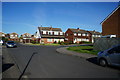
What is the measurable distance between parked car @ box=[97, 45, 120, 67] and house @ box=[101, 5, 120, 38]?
49.2 ft

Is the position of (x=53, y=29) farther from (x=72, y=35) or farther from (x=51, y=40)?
(x=72, y=35)

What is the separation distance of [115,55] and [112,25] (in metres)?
17.1

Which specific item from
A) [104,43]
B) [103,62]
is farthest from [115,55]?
[104,43]

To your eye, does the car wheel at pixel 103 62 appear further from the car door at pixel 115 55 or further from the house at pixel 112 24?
the house at pixel 112 24

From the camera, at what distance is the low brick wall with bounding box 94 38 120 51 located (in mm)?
13518

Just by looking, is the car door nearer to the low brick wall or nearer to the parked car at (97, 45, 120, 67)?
the parked car at (97, 45, 120, 67)

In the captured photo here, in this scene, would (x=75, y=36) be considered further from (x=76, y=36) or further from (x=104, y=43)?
(x=104, y=43)

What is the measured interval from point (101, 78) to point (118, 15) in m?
19.0

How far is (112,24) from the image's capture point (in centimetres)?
2189

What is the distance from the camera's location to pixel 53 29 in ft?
162

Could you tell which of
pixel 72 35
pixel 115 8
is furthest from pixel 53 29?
pixel 115 8

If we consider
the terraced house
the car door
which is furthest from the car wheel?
the terraced house

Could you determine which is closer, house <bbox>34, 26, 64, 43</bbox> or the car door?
the car door

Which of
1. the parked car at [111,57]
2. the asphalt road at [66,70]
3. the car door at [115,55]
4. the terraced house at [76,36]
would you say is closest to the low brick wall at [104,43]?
the asphalt road at [66,70]
